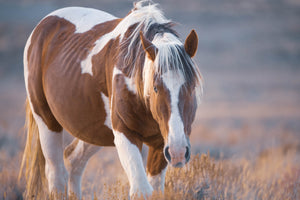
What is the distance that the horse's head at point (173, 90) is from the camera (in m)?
2.57

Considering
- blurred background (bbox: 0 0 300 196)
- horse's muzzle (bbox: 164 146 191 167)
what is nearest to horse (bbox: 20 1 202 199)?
horse's muzzle (bbox: 164 146 191 167)

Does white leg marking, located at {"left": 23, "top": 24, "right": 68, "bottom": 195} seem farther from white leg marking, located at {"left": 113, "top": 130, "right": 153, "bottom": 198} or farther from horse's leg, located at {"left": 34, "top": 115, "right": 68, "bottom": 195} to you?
white leg marking, located at {"left": 113, "top": 130, "right": 153, "bottom": 198}

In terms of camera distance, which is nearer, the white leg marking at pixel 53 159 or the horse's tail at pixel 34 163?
the white leg marking at pixel 53 159

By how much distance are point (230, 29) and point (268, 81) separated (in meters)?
20.8

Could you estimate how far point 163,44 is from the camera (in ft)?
9.34

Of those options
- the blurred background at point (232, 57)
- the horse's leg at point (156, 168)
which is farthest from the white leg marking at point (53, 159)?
the blurred background at point (232, 57)

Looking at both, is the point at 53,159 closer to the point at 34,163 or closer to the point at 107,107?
the point at 34,163

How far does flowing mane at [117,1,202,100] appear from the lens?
2738 millimetres

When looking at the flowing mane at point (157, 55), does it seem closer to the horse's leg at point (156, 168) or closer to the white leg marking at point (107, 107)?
the white leg marking at point (107, 107)

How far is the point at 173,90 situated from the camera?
2662mm

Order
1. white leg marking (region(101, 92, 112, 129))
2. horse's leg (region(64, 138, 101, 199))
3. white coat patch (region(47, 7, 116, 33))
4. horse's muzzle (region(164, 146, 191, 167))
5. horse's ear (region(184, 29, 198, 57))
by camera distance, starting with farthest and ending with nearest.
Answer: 1. horse's leg (region(64, 138, 101, 199))
2. white coat patch (region(47, 7, 116, 33))
3. white leg marking (region(101, 92, 112, 129))
4. horse's ear (region(184, 29, 198, 57))
5. horse's muzzle (region(164, 146, 191, 167))

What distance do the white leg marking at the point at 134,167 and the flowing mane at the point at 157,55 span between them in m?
0.40

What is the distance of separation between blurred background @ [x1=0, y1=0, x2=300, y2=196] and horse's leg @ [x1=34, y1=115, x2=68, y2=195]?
7.32 m

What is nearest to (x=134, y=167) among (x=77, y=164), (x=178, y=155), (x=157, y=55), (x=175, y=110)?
(x=178, y=155)
